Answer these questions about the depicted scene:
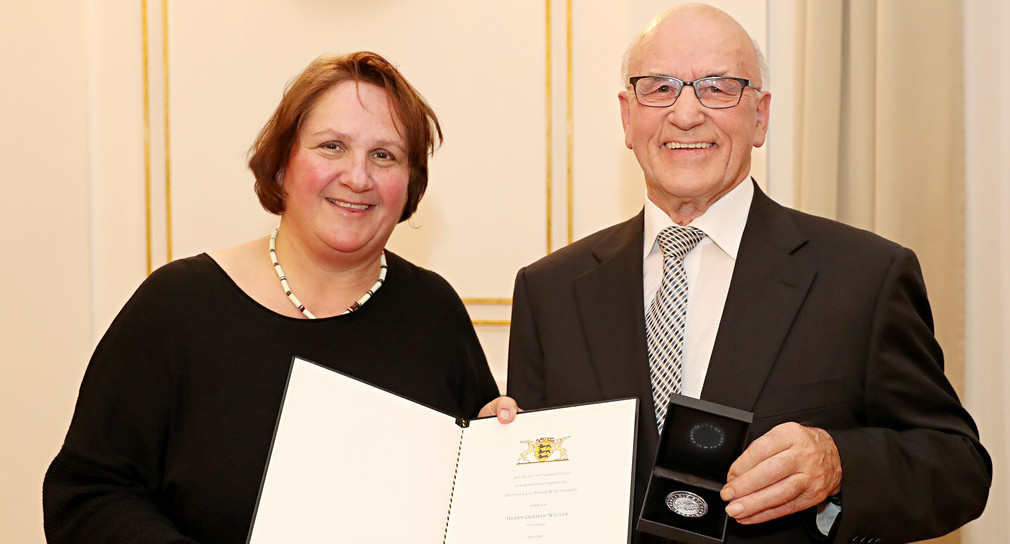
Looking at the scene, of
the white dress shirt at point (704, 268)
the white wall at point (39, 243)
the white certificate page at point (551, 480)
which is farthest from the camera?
the white wall at point (39, 243)

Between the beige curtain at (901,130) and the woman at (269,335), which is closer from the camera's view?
the woman at (269,335)

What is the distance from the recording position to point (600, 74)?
4.05m

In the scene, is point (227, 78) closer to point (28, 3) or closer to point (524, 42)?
point (28, 3)

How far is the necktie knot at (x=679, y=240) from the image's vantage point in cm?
228

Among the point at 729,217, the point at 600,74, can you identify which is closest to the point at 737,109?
the point at 729,217

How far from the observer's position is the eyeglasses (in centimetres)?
230

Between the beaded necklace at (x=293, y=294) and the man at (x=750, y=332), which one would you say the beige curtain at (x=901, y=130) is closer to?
the man at (x=750, y=332)

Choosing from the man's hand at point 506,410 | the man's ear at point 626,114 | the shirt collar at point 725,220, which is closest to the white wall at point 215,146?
the man's ear at point 626,114

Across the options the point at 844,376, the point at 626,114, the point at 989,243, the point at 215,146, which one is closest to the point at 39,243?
the point at 215,146

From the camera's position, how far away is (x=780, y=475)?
5.91 ft

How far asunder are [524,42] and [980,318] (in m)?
2.24

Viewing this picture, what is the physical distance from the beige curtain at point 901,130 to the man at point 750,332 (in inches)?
51.5

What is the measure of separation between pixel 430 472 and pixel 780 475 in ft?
2.51

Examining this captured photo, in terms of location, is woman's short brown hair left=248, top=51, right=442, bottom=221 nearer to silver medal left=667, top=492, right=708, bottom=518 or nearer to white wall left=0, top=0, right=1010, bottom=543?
silver medal left=667, top=492, right=708, bottom=518
